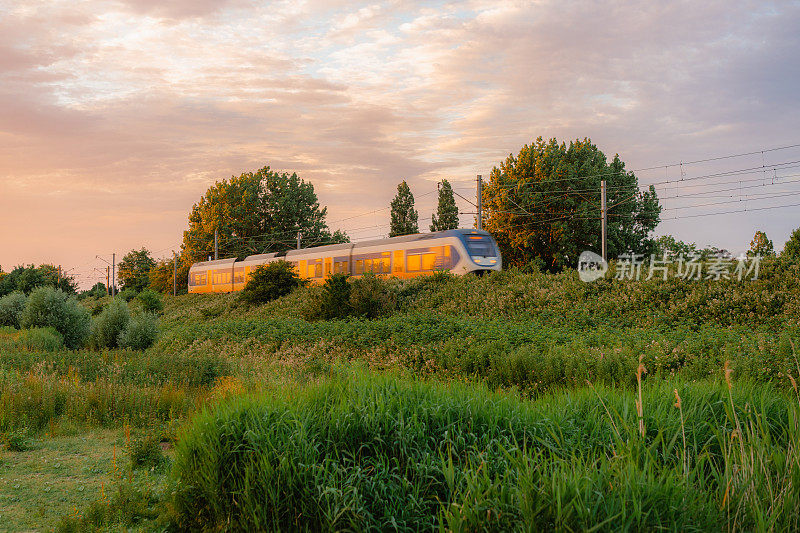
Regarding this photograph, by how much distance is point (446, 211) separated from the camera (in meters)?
57.6

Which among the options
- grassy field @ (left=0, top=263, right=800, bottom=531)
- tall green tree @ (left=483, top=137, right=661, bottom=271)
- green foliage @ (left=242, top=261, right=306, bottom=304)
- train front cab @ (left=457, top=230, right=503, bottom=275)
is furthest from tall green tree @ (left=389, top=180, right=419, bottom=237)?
grassy field @ (left=0, top=263, right=800, bottom=531)

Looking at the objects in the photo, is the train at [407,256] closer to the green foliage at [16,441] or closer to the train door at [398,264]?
the train door at [398,264]

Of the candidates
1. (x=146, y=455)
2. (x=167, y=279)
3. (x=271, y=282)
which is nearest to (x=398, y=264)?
(x=271, y=282)

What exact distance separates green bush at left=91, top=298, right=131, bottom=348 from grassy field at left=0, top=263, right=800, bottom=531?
5936mm

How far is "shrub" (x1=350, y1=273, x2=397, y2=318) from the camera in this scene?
25.6m

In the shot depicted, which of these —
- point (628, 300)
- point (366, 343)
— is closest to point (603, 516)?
point (366, 343)

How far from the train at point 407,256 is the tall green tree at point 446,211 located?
1980cm

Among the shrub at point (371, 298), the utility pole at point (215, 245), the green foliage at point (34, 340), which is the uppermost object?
the utility pole at point (215, 245)

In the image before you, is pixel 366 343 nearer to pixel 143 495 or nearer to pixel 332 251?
pixel 143 495

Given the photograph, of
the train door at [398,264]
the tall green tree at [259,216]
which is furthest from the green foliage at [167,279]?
the train door at [398,264]

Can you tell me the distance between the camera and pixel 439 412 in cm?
568

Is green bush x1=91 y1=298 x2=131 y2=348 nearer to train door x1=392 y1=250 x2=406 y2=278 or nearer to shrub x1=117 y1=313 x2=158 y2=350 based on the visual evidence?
shrub x1=117 y1=313 x2=158 y2=350

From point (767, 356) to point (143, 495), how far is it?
1043cm

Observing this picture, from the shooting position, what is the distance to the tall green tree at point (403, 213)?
197 feet
